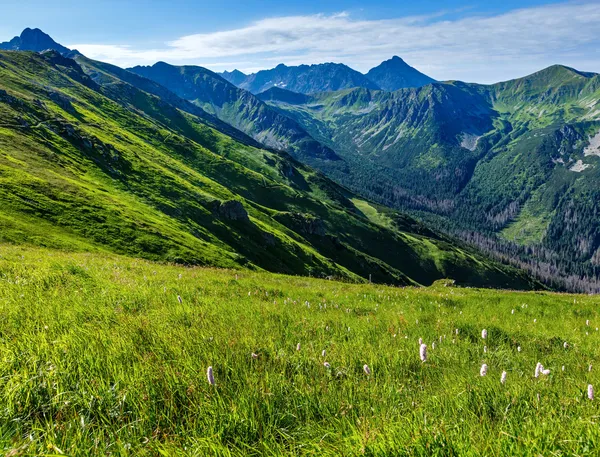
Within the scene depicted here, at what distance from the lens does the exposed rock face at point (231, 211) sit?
3617 inches

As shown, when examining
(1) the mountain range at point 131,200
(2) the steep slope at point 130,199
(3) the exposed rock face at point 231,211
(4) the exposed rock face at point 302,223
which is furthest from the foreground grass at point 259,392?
(4) the exposed rock face at point 302,223

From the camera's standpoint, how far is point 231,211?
306 feet

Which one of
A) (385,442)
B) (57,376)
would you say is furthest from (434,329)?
(57,376)

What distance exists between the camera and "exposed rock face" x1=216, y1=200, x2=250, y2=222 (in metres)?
91.9

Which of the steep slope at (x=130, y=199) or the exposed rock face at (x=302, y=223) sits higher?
the steep slope at (x=130, y=199)

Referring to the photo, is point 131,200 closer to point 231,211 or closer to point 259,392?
point 231,211

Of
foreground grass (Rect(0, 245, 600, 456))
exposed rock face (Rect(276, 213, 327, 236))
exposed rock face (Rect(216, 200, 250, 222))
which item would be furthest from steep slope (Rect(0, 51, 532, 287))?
foreground grass (Rect(0, 245, 600, 456))

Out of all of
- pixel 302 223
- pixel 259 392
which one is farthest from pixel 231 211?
pixel 259 392

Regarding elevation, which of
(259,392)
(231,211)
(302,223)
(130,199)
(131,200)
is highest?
(259,392)

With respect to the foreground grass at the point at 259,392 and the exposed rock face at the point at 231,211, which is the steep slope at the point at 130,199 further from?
the foreground grass at the point at 259,392

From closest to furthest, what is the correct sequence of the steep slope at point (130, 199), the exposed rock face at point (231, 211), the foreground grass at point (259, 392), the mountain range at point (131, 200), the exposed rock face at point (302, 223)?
the foreground grass at point (259, 392), the mountain range at point (131, 200), the steep slope at point (130, 199), the exposed rock face at point (231, 211), the exposed rock face at point (302, 223)

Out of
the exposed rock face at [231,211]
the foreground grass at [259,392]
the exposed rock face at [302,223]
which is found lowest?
the exposed rock face at [302,223]

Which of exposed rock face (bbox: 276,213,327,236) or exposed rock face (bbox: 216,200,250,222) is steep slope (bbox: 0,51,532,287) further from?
exposed rock face (bbox: 276,213,327,236)

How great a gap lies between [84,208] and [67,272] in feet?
177
